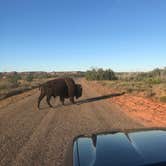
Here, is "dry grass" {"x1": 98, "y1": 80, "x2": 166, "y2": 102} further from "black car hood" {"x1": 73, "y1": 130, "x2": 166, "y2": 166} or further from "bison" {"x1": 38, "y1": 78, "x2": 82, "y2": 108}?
"black car hood" {"x1": 73, "y1": 130, "x2": 166, "y2": 166}

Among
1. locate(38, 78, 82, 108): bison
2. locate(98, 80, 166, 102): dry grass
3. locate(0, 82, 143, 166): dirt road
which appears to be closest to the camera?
locate(0, 82, 143, 166): dirt road

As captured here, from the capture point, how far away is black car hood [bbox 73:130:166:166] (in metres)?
2.61

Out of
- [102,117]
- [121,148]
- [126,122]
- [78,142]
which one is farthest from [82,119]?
[121,148]

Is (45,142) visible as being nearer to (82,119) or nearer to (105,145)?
(82,119)

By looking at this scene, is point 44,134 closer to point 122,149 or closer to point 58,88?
point 122,149

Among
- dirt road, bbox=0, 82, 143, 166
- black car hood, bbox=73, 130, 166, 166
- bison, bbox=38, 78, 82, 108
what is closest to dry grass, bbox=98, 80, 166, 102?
bison, bbox=38, 78, 82, 108

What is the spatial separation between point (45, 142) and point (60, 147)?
860mm

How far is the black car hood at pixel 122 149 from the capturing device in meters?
2.61

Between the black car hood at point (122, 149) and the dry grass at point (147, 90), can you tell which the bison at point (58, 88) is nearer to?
the dry grass at point (147, 90)

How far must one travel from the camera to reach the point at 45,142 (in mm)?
8438

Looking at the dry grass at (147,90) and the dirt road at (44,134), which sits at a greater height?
the dirt road at (44,134)

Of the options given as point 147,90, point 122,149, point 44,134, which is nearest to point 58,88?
point 44,134

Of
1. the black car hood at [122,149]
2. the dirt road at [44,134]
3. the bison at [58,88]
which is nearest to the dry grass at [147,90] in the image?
the bison at [58,88]

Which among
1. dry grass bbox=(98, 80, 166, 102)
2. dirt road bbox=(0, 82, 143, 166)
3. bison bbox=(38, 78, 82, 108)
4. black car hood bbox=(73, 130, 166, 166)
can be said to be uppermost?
black car hood bbox=(73, 130, 166, 166)
